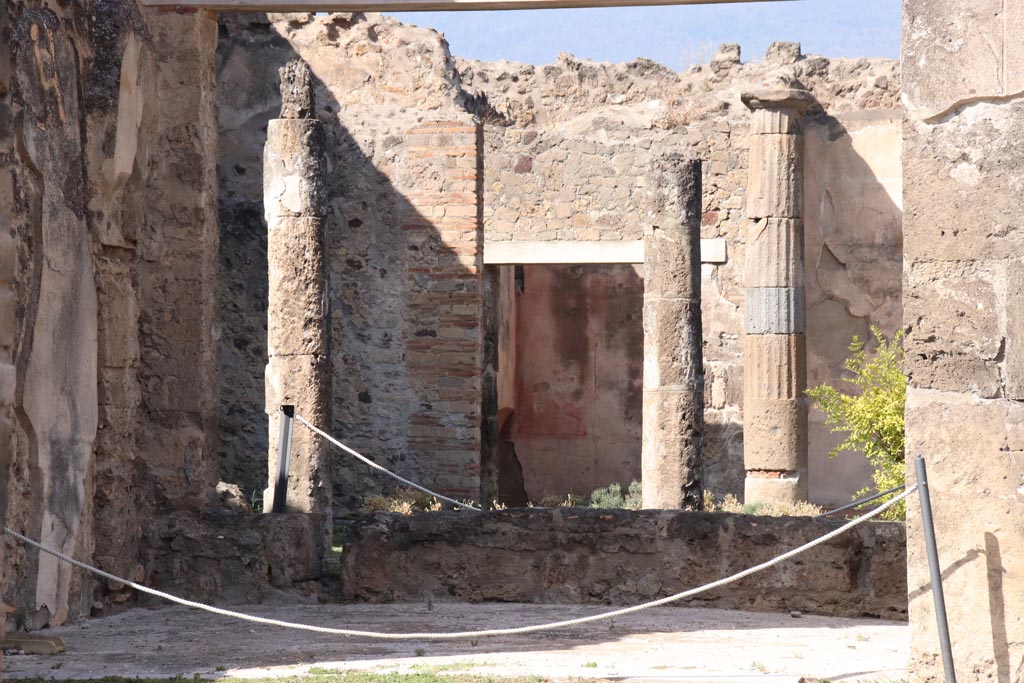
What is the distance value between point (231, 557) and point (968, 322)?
385 cm

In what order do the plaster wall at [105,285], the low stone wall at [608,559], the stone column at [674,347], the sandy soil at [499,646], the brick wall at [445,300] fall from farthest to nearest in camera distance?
the brick wall at [445,300] → the stone column at [674,347] → the low stone wall at [608,559] → the plaster wall at [105,285] → the sandy soil at [499,646]

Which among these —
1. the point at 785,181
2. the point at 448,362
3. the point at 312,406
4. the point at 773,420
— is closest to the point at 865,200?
the point at 785,181

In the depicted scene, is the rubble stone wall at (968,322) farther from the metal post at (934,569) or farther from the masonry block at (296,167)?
the masonry block at (296,167)

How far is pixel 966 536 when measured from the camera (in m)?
4.54

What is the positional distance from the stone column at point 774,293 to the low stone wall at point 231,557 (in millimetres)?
6477

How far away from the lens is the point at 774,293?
513 inches

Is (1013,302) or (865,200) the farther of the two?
(865,200)

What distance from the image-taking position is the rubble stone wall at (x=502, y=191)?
12.1m

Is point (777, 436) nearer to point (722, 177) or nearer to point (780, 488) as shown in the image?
point (780, 488)

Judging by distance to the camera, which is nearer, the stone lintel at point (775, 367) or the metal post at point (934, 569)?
the metal post at point (934, 569)

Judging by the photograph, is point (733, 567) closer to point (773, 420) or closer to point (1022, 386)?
point (1022, 386)

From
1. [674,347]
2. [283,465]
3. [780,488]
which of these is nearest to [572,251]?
[780,488]

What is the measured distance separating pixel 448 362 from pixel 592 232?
2.09 m

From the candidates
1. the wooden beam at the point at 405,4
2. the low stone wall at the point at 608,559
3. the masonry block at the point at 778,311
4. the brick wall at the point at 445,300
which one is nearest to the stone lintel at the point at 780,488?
the masonry block at the point at 778,311
